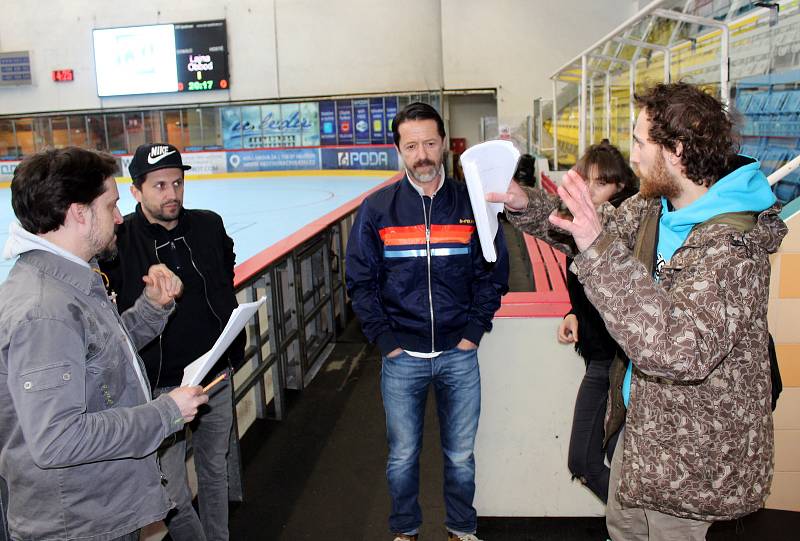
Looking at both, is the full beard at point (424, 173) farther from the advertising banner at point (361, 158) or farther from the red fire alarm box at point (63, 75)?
the red fire alarm box at point (63, 75)

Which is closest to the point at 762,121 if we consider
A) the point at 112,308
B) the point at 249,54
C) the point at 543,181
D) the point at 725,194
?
the point at 725,194

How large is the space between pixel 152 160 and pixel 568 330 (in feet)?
5.30

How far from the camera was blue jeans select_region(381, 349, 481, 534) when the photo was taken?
222cm

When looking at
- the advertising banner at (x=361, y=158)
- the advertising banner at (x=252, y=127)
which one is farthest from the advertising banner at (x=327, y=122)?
the advertising banner at (x=252, y=127)

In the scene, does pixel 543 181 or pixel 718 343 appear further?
pixel 543 181

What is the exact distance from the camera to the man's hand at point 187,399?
54.8 inches

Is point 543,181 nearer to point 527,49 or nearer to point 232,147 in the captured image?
point 527,49

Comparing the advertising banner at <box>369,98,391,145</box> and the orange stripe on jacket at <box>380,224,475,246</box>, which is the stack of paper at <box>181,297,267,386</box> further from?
the advertising banner at <box>369,98,391,145</box>

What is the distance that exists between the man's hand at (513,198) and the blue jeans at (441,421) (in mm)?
630

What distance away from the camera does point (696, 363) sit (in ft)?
3.70

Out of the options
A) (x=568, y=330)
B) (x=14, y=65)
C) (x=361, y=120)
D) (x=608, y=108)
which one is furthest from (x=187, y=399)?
(x=14, y=65)

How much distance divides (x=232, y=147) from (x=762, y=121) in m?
14.8

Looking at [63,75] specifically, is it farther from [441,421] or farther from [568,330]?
[568,330]

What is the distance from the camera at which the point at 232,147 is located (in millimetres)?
16766
